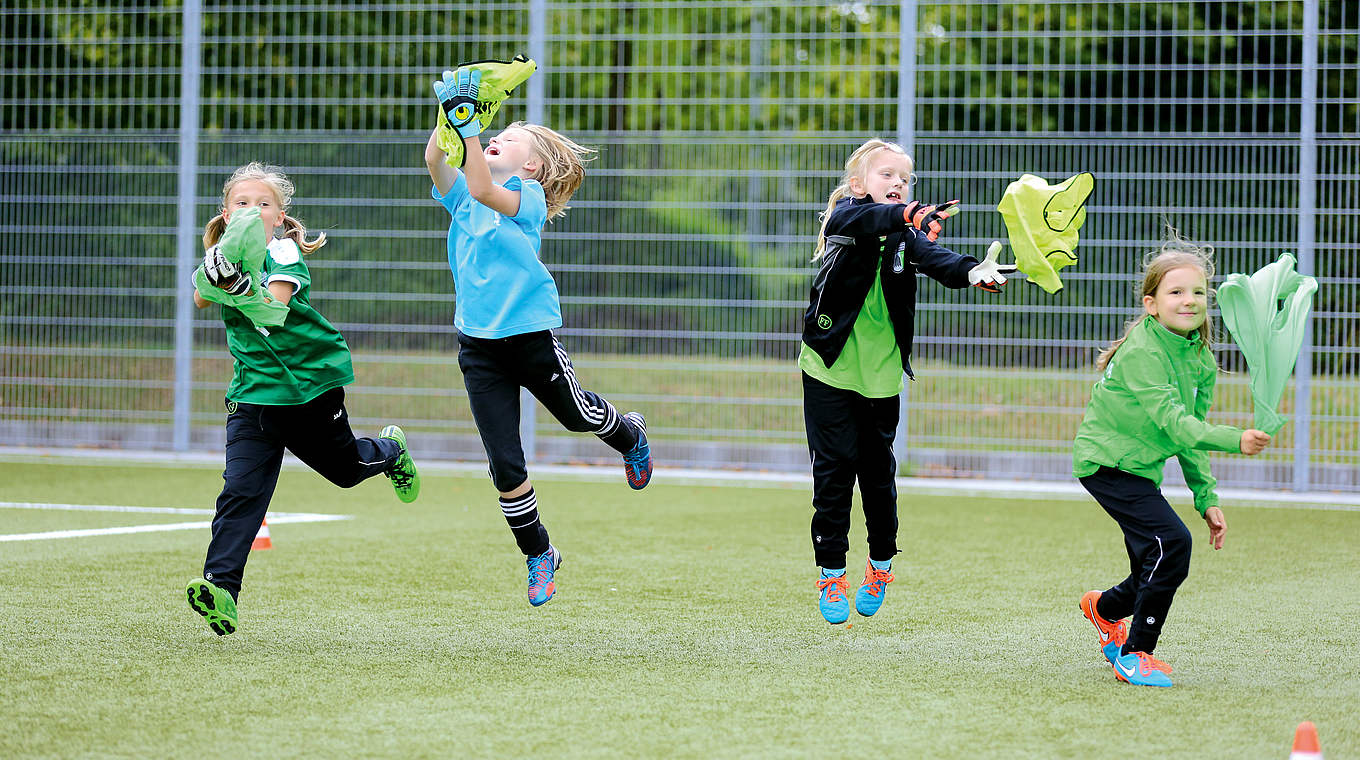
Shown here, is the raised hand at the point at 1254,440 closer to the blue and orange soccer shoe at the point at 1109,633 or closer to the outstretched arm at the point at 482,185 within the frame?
the blue and orange soccer shoe at the point at 1109,633

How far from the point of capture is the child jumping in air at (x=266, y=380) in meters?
4.78

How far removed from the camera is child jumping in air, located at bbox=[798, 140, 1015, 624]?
16.3 feet

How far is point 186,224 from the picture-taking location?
11.5 meters

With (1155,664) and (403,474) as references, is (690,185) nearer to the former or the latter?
(403,474)

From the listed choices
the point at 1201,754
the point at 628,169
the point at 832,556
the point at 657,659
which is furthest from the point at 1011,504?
the point at 1201,754

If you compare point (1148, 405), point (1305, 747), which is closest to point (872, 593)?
point (1148, 405)

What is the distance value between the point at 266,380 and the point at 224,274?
17.1 inches

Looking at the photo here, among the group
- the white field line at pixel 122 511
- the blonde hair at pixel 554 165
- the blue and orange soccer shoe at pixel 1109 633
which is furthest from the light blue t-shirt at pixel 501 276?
the white field line at pixel 122 511

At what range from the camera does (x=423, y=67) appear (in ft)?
37.8

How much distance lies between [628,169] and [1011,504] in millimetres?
3652

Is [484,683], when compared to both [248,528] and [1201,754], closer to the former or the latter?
[248,528]

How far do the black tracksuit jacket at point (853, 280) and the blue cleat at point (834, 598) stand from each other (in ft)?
2.28

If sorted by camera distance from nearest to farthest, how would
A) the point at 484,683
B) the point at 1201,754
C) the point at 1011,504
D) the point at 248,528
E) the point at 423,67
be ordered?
the point at 1201,754 < the point at 484,683 < the point at 248,528 < the point at 1011,504 < the point at 423,67

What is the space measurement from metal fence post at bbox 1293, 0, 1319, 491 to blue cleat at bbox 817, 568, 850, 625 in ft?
19.8
